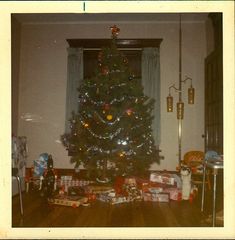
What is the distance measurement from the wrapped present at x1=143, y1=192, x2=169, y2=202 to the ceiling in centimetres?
321

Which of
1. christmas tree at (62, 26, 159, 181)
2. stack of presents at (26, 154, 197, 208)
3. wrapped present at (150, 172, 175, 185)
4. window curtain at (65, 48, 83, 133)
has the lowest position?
stack of presents at (26, 154, 197, 208)

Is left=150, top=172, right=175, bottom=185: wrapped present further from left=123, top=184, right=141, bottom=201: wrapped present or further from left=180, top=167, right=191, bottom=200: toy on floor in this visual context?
left=123, top=184, right=141, bottom=201: wrapped present

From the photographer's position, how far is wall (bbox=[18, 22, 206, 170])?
6059 mm

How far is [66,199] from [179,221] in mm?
1407

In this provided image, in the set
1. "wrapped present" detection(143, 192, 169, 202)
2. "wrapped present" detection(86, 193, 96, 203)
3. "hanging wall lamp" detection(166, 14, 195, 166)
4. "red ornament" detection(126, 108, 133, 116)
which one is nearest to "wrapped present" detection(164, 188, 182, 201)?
"wrapped present" detection(143, 192, 169, 202)

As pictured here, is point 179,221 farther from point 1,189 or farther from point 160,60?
point 160,60

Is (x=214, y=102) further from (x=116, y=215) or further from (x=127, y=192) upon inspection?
(x=116, y=215)

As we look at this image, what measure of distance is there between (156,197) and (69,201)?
3.56 feet

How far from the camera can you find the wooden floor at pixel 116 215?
120 inches

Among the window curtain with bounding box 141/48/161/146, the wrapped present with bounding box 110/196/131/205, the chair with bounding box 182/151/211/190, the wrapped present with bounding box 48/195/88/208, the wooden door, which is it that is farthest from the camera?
the window curtain with bounding box 141/48/161/146

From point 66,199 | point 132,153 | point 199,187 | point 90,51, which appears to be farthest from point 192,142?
point 66,199

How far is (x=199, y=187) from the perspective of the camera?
4926mm

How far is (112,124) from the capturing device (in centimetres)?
476

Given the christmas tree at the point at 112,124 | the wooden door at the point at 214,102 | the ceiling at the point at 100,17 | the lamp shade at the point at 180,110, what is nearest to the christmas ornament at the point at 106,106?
the christmas tree at the point at 112,124
